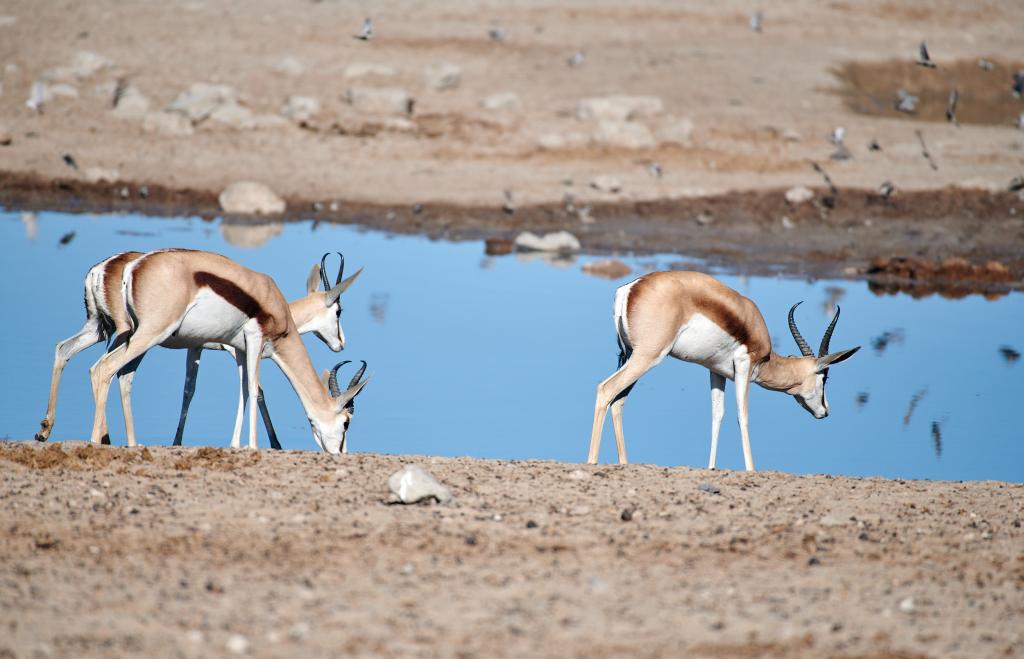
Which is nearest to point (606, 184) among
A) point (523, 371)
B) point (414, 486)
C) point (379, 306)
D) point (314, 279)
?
point (379, 306)

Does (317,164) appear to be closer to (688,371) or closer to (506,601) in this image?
(688,371)

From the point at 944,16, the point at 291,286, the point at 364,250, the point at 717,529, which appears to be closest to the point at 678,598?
the point at 717,529

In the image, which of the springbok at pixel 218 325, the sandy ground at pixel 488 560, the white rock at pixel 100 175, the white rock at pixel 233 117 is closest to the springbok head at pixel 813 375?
the sandy ground at pixel 488 560

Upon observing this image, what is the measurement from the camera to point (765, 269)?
1886cm

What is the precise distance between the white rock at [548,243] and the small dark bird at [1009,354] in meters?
6.42

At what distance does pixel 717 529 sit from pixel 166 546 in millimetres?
2843

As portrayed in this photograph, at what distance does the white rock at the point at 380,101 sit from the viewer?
24594 mm

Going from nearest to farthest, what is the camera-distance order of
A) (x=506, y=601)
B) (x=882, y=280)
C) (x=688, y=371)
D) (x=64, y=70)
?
1. (x=506, y=601)
2. (x=688, y=371)
3. (x=882, y=280)
4. (x=64, y=70)

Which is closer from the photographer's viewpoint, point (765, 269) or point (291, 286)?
point (291, 286)

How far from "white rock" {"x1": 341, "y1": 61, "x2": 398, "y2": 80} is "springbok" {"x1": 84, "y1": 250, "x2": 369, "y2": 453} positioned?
16.0 meters

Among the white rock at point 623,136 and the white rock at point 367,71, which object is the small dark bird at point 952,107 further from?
the white rock at point 367,71

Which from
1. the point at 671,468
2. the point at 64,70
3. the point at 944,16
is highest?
the point at 944,16

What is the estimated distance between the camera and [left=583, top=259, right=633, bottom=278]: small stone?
1800cm

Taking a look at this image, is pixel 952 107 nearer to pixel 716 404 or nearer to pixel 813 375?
pixel 813 375
